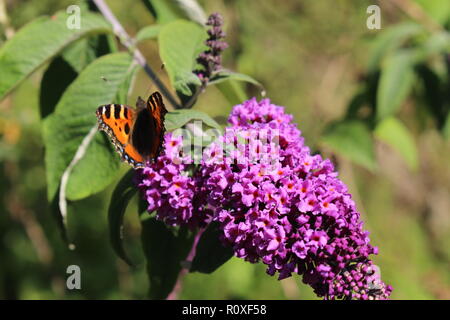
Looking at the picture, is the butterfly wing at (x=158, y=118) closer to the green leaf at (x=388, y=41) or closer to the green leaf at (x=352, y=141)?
the green leaf at (x=352, y=141)

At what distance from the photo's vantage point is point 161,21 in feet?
8.40

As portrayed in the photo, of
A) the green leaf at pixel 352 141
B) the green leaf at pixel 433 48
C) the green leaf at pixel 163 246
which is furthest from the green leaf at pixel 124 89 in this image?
the green leaf at pixel 433 48

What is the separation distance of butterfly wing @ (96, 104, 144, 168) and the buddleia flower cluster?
6.0 inches

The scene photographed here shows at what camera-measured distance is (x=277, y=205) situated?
1.60 m

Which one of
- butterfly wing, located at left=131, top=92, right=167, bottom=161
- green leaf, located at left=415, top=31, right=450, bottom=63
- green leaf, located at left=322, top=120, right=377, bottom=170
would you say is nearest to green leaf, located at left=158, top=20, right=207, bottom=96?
butterfly wing, located at left=131, top=92, right=167, bottom=161

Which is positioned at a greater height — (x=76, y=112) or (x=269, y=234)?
(x=76, y=112)

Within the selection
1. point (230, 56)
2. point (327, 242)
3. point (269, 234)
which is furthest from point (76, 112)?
point (230, 56)

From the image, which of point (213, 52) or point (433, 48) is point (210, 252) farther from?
point (433, 48)

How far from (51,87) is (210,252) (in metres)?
1.06

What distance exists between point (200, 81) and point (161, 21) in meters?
0.73

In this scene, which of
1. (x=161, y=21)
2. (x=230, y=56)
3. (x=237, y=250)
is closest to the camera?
(x=237, y=250)

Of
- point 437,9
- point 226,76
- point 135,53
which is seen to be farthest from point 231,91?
point 437,9

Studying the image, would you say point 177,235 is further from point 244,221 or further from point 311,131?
point 311,131

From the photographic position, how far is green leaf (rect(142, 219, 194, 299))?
1.99 m
